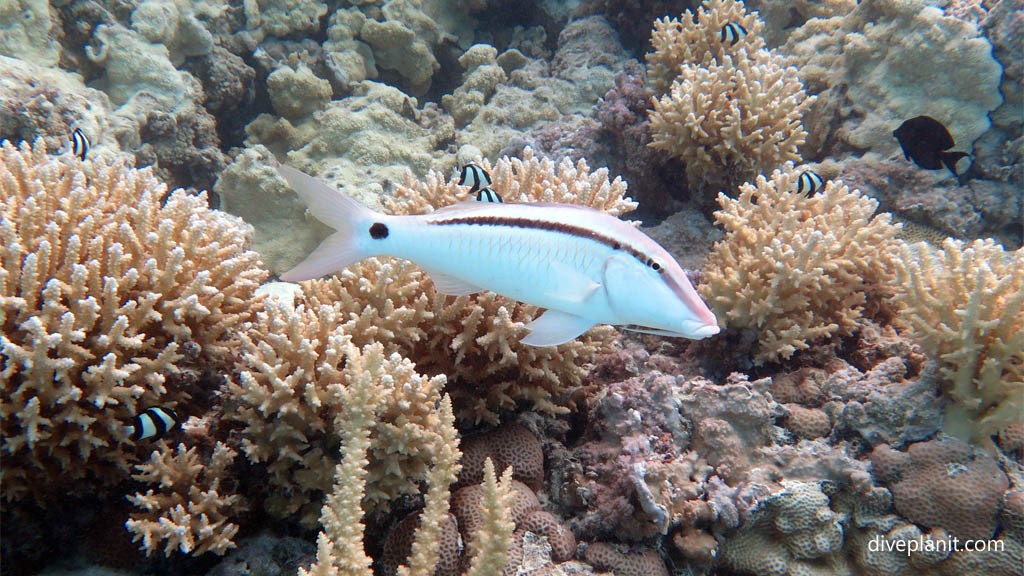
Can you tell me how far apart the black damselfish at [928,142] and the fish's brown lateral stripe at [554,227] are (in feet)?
13.6

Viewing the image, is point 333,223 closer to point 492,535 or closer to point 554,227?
point 554,227

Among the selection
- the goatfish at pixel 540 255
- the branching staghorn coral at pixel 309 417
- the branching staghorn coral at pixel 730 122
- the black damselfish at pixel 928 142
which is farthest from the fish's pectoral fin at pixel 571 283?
the black damselfish at pixel 928 142

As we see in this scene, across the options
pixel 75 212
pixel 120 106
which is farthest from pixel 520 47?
pixel 75 212

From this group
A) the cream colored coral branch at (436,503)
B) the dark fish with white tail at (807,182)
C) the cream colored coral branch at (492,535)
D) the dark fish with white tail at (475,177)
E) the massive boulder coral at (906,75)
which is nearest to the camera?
the cream colored coral branch at (492,535)

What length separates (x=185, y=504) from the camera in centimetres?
226

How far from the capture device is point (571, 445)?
119 inches

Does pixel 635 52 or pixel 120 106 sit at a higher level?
pixel 635 52

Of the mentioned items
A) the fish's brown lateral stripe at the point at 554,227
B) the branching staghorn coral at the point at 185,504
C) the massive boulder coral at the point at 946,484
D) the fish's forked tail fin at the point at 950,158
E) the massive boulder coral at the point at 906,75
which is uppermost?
the massive boulder coral at the point at 906,75

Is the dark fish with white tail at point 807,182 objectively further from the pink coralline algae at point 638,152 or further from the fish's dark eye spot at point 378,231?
the fish's dark eye spot at point 378,231

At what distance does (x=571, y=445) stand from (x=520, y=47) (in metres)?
7.74

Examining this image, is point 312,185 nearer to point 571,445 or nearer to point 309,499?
point 309,499

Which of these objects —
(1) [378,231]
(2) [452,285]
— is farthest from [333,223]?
(2) [452,285]

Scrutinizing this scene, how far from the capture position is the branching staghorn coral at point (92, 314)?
208 cm

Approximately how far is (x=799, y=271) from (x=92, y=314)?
3759mm
